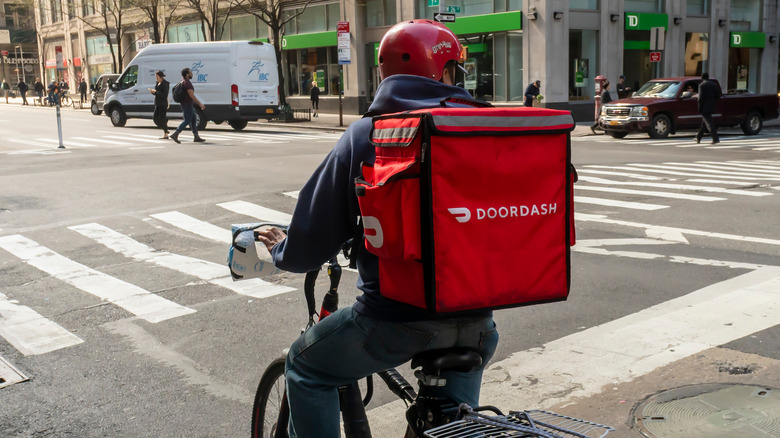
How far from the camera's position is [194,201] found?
11461 millimetres

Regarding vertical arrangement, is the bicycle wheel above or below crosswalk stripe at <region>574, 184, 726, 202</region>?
above

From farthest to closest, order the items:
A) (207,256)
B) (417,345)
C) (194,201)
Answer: (194,201), (207,256), (417,345)

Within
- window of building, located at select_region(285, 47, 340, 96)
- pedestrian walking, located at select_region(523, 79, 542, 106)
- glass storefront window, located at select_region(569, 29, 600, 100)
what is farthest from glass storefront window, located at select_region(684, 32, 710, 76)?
window of building, located at select_region(285, 47, 340, 96)

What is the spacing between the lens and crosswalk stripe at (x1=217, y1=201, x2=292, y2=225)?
10094mm

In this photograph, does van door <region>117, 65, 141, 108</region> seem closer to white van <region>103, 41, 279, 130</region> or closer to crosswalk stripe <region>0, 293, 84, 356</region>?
white van <region>103, 41, 279, 130</region>

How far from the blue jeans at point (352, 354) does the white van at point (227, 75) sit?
25360mm

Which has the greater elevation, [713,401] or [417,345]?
[417,345]

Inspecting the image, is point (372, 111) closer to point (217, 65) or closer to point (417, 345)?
point (417, 345)

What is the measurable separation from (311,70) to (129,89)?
1205 cm

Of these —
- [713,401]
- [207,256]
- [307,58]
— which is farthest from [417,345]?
[307,58]

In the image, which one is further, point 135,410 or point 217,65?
point 217,65

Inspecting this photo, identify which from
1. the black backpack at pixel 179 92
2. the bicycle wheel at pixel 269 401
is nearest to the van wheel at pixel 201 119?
the black backpack at pixel 179 92

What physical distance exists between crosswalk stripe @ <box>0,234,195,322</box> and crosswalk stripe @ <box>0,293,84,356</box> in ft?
1.95

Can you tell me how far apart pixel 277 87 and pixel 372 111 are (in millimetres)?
26935
